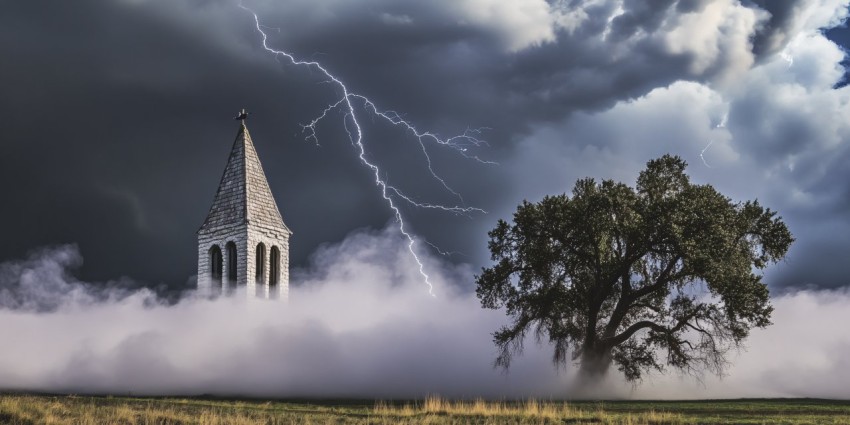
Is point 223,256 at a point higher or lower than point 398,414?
higher

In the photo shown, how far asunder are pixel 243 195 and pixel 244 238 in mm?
3213

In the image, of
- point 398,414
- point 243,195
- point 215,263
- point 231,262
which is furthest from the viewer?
point 215,263

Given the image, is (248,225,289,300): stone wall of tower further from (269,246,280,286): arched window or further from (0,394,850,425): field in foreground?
(0,394,850,425): field in foreground

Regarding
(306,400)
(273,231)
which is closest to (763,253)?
(306,400)

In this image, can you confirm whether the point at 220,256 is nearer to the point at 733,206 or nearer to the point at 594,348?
the point at 594,348

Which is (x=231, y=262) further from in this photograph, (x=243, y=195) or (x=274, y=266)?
(x=243, y=195)

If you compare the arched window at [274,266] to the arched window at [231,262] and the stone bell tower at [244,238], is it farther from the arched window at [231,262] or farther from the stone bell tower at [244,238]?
the arched window at [231,262]

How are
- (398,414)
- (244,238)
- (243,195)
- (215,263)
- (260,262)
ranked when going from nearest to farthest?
(398,414) → (244,238) → (260,262) → (243,195) → (215,263)

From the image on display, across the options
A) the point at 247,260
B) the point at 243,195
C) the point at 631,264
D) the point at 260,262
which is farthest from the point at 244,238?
the point at 631,264

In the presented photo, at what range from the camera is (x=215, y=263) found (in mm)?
60156

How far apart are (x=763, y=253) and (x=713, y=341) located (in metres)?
4.92

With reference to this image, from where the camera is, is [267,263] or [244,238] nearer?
[244,238]

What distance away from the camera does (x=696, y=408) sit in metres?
27.2

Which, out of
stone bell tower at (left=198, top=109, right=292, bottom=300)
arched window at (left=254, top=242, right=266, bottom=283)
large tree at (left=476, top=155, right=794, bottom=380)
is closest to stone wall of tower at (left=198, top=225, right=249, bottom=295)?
stone bell tower at (left=198, top=109, right=292, bottom=300)
